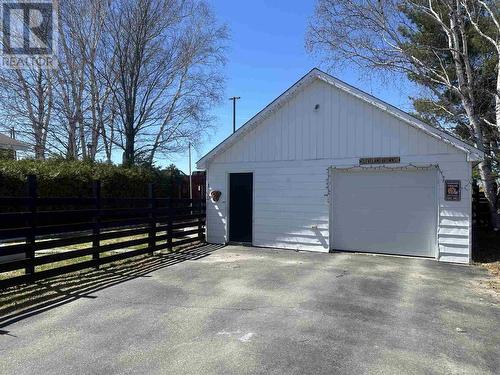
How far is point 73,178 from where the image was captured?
13984mm

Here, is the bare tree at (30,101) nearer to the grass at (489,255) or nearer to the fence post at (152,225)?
the fence post at (152,225)

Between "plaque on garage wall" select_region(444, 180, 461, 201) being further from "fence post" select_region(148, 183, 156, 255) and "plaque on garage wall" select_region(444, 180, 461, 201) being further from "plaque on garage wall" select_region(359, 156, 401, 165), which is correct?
"fence post" select_region(148, 183, 156, 255)

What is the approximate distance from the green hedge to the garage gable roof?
4.66 metres

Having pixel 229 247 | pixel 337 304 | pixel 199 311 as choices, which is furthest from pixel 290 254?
pixel 199 311

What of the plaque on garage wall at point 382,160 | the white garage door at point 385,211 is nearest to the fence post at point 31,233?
the white garage door at point 385,211

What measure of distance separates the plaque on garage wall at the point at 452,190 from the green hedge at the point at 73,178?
445 inches

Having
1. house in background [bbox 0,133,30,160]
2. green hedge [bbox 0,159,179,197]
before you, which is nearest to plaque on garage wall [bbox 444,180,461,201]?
green hedge [bbox 0,159,179,197]

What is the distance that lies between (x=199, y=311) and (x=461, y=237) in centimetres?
681

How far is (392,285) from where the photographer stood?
711 cm

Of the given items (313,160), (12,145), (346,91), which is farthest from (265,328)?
(12,145)

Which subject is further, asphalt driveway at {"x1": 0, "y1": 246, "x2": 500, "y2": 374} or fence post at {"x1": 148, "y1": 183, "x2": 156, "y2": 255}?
fence post at {"x1": 148, "y1": 183, "x2": 156, "y2": 255}

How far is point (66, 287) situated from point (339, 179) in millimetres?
7171

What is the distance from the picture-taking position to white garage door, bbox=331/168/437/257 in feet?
32.4

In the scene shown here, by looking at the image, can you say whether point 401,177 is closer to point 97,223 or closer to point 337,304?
point 337,304
